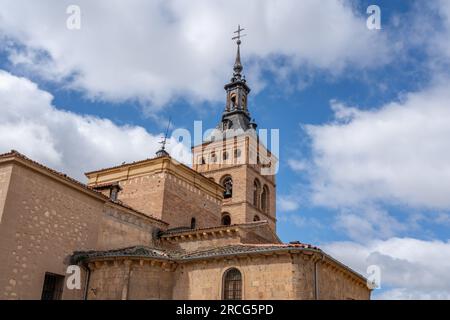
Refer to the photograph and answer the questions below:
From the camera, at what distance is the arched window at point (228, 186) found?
4256 cm

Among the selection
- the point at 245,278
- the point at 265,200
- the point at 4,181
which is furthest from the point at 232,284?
the point at 265,200

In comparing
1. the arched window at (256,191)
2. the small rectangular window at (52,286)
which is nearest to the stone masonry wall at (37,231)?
the small rectangular window at (52,286)

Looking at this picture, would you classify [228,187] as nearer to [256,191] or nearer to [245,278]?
[256,191]

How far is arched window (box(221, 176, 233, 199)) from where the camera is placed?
1676 inches

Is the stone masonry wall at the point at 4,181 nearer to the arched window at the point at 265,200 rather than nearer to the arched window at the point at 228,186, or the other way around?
the arched window at the point at 228,186

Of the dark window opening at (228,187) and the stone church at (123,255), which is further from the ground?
the dark window opening at (228,187)

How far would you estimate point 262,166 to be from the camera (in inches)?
1805

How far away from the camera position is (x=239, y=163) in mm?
42750

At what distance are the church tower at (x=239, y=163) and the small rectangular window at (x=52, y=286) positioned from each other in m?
24.2

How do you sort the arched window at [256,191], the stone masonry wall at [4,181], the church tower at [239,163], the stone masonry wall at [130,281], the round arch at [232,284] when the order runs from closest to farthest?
the stone masonry wall at [4,181], the round arch at [232,284], the stone masonry wall at [130,281], the church tower at [239,163], the arched window at [256,191]

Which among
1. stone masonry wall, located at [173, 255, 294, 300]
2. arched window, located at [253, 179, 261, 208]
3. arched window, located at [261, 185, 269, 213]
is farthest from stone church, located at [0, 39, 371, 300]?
arched window, located at [261, 185, 269, 213]

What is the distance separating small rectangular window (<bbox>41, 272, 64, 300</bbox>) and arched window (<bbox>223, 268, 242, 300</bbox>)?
19.5ft

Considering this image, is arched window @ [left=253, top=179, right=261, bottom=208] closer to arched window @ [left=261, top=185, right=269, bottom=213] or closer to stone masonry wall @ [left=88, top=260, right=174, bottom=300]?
arched window @ [left=261, top=185, right=269, bottom=213]

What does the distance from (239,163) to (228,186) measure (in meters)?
2.33
